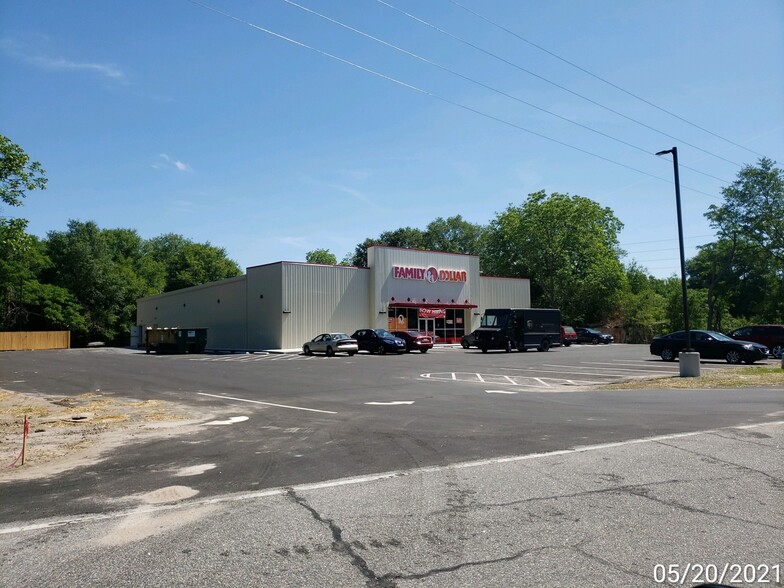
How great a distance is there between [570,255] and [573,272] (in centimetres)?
198

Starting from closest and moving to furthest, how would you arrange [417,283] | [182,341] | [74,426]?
1. [74,426]
2. [182,341]
3. [417,283]

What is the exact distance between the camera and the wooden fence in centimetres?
6234

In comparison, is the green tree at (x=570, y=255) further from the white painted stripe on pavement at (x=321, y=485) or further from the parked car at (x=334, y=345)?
the white painted stripe on pavement at (x=321, y=485)

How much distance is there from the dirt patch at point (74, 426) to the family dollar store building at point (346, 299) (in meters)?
27.9

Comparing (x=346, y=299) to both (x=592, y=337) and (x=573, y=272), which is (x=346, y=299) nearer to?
(x=592, y=337)

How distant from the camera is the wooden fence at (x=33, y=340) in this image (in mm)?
62344

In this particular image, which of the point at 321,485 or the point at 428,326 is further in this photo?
the point at 428,326

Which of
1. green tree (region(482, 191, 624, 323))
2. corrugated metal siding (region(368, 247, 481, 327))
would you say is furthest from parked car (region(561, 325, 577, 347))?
green tree (region(482, 191, 624, 323))

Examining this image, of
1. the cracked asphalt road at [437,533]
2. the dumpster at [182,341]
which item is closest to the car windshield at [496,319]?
the dumpster at [182,341]

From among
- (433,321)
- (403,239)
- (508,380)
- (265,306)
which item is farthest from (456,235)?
(508,380)

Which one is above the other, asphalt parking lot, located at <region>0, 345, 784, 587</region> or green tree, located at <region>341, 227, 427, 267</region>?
green tree, located at <region>341, 227, 427, 267</region>

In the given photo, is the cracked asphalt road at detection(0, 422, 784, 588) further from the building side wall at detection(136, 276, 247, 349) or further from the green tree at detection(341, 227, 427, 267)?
the green tree at detection(341, 227, 427, 267)

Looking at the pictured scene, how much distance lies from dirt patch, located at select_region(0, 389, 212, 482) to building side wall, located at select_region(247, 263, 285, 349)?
2726 cm
